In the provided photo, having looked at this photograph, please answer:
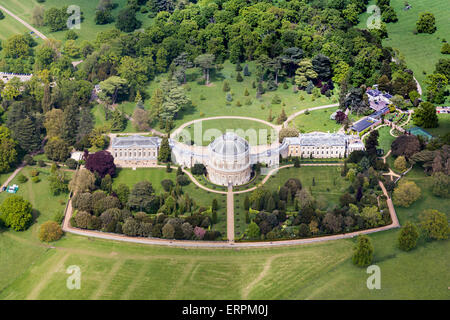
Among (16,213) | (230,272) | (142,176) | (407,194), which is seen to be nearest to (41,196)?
(16,213)

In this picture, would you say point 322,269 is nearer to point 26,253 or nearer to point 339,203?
point 339,203

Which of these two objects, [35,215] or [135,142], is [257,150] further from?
[35,215]

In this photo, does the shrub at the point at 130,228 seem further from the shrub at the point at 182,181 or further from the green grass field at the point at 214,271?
the shrub at the point at 182,181

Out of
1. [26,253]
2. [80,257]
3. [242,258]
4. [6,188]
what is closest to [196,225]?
[242,258]

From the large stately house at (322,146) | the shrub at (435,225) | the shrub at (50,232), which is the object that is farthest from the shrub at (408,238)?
the shrub at (50,232)

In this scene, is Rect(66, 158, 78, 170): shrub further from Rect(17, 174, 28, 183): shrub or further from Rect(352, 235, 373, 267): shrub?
Rect(352, 235, 373, 267): shrub

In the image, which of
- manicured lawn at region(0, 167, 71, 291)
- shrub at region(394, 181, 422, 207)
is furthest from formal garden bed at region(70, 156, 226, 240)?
shrub at region(394, 181, 422, 207)

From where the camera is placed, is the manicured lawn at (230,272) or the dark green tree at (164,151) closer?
the manicured lawn at (230,272)
